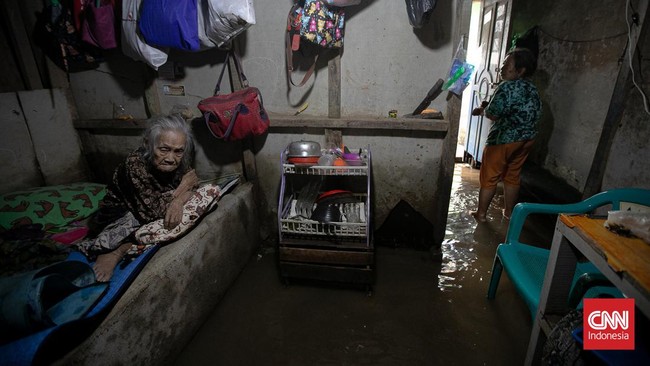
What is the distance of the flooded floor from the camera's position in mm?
2299

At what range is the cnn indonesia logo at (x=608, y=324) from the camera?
3.49ft

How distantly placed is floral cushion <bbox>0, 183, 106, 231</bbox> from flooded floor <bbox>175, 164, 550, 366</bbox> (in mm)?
1702

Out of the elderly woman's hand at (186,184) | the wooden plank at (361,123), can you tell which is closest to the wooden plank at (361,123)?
the wooden plank at (361,123)

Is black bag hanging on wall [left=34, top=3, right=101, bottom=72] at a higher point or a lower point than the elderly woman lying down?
higher

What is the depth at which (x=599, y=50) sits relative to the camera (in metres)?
3.63

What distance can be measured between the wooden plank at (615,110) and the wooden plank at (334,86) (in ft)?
9.55

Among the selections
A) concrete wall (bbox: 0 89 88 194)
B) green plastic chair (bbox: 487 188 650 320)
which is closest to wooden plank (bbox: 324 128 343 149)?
green plastic chair (bbox: 487 188 650 320)

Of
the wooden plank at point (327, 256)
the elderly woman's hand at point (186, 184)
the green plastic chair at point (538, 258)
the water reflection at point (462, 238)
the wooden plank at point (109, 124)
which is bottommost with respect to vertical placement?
the water reflection at point (462, 238)

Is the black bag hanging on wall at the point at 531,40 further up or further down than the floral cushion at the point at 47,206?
further up

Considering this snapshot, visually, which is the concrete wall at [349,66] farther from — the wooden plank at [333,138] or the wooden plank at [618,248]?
the wooden plank at [618,248]

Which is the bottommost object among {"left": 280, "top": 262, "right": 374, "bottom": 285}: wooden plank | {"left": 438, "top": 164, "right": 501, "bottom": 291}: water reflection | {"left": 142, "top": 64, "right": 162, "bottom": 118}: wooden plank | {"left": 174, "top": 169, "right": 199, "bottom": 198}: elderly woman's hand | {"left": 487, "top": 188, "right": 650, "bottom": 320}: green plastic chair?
{"left": 438, "top": 164, "right": 501, "bottom": 291}: water reflection

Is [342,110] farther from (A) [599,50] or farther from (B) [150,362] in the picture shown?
(A) [599,50]

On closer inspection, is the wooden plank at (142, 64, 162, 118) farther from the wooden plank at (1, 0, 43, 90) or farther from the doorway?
the doorway

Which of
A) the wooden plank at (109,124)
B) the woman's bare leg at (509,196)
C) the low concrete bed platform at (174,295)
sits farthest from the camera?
the woman's bare leg at (509,196)
